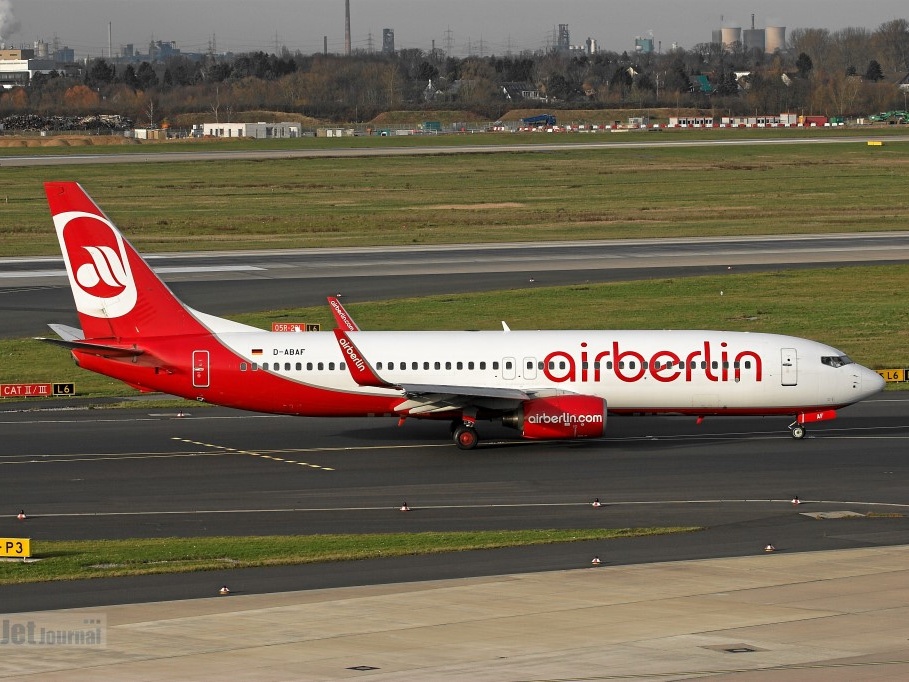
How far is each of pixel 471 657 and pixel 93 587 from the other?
392 inches

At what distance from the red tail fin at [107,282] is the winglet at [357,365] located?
17.5ft

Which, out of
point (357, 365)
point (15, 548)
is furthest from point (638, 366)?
point (15, 548)

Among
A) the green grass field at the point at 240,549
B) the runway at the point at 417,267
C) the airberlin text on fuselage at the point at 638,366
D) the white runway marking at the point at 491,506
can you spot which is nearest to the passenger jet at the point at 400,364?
the airberlin text on fuselage at the point at 638,366

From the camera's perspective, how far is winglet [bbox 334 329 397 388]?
150 feet

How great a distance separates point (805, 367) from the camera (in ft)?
157

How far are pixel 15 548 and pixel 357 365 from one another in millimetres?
15327

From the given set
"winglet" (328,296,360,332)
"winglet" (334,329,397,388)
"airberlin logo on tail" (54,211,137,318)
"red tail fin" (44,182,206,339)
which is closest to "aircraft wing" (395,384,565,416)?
"winglet" (334,329,397,388)

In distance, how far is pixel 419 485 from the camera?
42.1 metres

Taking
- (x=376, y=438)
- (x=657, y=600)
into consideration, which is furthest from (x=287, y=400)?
(x=657, y=600)

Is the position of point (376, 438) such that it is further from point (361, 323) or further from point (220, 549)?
point (361, 323)

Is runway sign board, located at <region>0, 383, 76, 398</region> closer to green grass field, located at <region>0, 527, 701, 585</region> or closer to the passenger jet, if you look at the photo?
the passenger jet

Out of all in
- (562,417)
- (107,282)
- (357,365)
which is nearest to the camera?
(357,365)

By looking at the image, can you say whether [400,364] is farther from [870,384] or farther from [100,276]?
[870,384]

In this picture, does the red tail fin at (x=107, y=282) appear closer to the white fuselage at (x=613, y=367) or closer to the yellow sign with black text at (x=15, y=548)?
the white fuselage at (x=613, y=367)
